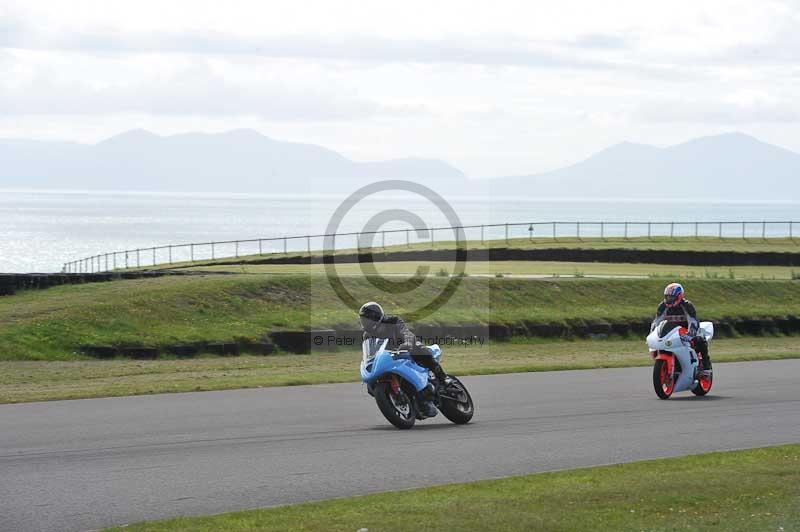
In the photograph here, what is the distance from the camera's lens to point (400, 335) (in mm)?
15344

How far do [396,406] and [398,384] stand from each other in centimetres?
28

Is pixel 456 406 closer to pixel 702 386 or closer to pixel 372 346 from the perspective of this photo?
pixel 372 346

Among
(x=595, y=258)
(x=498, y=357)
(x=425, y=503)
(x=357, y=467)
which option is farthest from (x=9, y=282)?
(x=595, y=258)

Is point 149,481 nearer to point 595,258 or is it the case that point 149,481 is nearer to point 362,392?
point 362,392

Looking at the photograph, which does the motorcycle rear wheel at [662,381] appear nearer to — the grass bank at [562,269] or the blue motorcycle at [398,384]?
the blue motorcycle at [398,384]

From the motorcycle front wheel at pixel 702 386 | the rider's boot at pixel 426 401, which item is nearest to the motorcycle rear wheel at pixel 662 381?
the motorcycle front wheel at pixel 702 386

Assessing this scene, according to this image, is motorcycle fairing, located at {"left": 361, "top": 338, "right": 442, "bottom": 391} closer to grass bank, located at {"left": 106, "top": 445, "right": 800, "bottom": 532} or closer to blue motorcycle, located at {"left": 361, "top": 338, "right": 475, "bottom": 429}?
blue motorcycle, located at {"left": 361, "top": 338, "right": 475, "bottom": 429}

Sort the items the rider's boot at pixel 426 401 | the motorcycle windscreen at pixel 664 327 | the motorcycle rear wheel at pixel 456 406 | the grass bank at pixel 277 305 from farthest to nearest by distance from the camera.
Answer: the grass bank at pixel 277 305, the motorcycle windscreen at pixel 664 327, the motorcycle rear wheel at pixel 456 406, the rider's boot at pixel 426 401

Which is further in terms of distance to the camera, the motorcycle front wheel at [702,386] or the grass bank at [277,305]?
the grass bank at [277,305]

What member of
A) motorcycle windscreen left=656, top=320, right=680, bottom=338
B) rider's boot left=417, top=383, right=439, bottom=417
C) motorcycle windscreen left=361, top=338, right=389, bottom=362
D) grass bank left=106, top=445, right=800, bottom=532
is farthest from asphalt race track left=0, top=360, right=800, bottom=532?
motorcycle windscreen left=656, top=320, right=680, bottom=338

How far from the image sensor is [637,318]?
118ft

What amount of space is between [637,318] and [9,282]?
18.0 metres

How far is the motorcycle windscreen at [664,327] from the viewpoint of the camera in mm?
19469

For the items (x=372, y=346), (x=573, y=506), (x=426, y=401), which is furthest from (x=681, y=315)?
(x=573, y=506)
